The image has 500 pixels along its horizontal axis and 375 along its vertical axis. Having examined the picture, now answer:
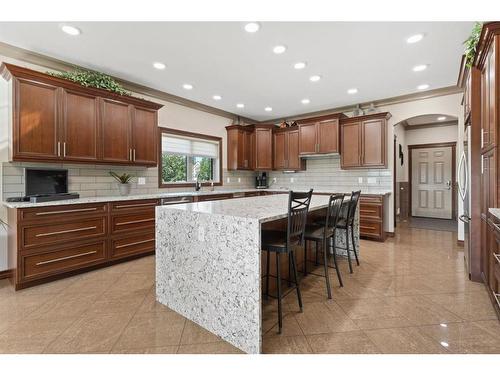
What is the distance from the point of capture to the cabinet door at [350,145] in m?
4.93

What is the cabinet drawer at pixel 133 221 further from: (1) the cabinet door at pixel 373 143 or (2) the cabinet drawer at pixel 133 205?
(1) the cabinet door at pixel 373 143

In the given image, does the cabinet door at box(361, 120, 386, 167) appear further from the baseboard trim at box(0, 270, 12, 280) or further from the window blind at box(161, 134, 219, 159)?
the baseboard trim at box(0, 270, 12, 280)

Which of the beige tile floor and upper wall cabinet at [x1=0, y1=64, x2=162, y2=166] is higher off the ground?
upper wall cabinet at [x1=0, y1=64, x2=162, y2=166]

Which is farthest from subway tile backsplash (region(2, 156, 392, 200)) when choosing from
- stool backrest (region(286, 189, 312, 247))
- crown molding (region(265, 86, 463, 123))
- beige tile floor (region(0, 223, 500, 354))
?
A: stool backrest (region(286, 189, 312, 247))

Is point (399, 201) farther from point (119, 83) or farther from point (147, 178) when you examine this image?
point (119, 83)

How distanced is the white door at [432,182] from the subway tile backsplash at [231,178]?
3.16 m

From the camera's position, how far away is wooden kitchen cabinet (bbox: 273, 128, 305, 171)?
5762mm

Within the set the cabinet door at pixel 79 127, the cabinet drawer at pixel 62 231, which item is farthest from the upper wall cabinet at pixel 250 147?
the cabinet drawer at pixel 62 231

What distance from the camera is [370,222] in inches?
180

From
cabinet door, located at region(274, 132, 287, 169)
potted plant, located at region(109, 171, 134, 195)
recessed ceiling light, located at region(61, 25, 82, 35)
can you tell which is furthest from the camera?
cabinet door, located at region(274, 132, 287, 169)

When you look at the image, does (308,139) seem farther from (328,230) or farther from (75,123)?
(75,123)

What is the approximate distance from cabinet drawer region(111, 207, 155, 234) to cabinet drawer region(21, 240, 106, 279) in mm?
243
